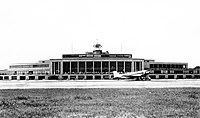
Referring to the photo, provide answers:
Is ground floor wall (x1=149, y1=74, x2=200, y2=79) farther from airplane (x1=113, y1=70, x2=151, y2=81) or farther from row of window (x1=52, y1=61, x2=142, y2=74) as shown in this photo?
airplane (x1=113, y1=70, x2=151, y2=81)

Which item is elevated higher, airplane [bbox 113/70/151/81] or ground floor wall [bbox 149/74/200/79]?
Result: airplane [bbox 113/70/151/81]

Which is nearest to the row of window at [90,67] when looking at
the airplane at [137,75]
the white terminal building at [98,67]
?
the white terminal building at [98,67]

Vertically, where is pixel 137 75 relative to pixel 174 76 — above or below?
above

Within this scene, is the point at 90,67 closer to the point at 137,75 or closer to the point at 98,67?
the point at 98,67

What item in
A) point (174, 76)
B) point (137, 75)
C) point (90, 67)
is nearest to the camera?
point (137, 75)

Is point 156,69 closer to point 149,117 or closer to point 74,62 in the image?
point 74,62

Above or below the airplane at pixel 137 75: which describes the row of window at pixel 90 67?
above

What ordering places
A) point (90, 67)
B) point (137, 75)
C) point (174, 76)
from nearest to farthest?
point (137, 75)
point (174, 76)
point (90, 67)

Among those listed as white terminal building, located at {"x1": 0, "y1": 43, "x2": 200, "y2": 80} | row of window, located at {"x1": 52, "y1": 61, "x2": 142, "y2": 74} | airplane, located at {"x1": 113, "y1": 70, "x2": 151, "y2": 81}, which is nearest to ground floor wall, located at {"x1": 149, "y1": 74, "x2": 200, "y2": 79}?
white terminal building, located at {"x1": 0, "y1": 43, "x2": 200, "y2": 80}

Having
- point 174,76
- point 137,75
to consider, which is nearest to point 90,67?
point 174,76

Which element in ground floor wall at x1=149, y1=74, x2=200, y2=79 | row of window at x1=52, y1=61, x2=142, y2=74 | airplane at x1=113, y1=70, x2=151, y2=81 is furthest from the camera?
row of window at x1=52, y1=61, x2=142, y2=74

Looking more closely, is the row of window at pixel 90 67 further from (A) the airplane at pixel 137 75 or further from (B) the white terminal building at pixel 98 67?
(A) the airplane at pixel 137 75

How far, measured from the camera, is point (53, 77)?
109062 mm

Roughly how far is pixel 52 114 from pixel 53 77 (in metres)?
90.6
